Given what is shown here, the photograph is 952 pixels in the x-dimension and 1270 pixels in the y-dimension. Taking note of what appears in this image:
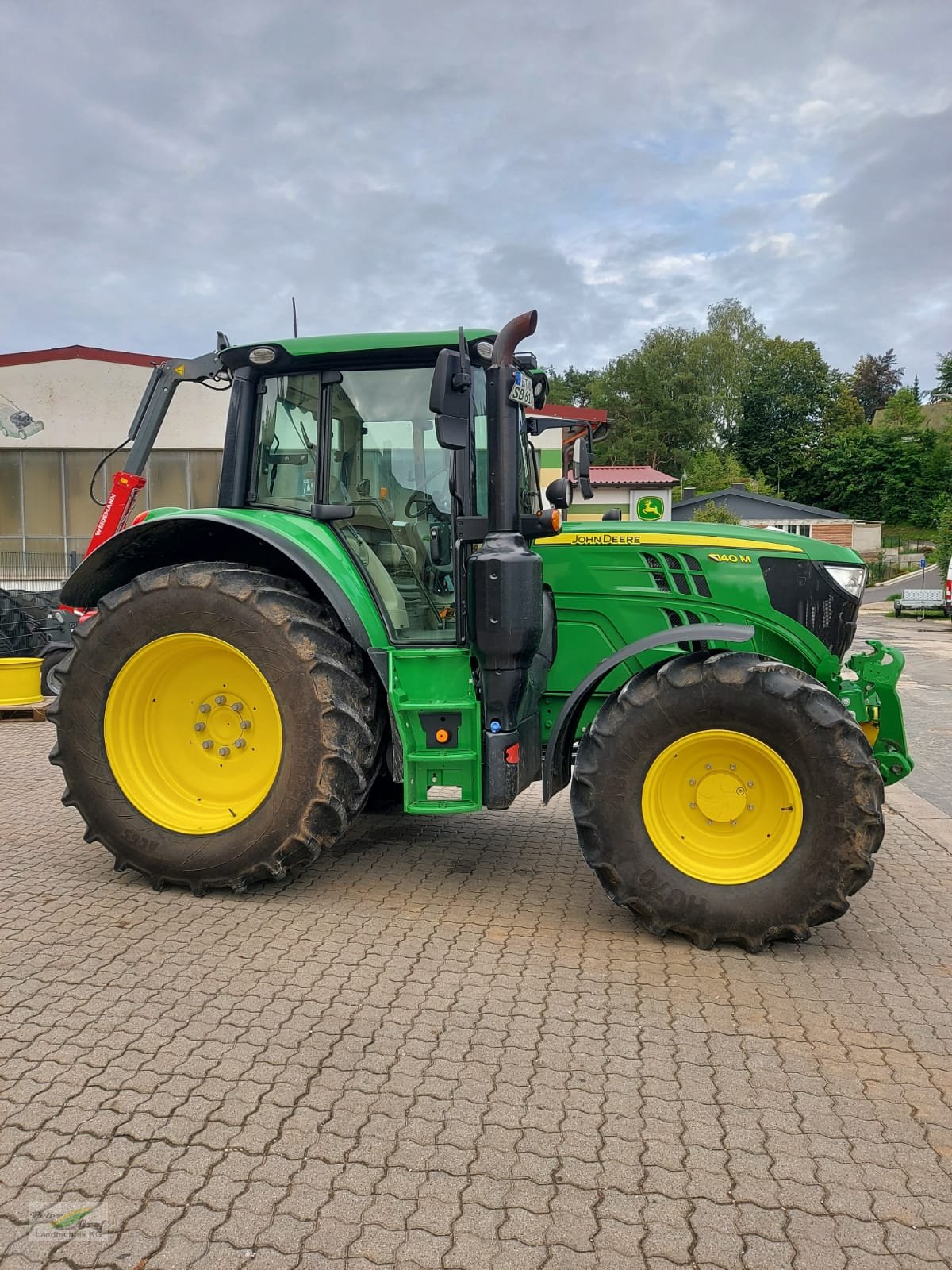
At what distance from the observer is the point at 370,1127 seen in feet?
8.36

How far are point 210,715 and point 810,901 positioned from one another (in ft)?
8.94

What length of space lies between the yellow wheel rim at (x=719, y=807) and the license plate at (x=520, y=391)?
155 cm

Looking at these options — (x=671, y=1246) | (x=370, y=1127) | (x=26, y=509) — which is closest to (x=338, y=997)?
(x=370, y=1127)

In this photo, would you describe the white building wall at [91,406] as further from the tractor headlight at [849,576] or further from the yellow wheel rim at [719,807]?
the yellow wheel rim at [719,807]

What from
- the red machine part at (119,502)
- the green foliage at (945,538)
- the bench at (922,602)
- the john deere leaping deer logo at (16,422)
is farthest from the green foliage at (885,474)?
the red machine part at (119,502)

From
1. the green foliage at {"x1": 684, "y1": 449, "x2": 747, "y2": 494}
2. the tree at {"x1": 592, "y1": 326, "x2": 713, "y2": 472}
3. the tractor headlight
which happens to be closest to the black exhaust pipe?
the tractor headlight

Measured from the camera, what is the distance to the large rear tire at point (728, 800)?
3525 millimetres

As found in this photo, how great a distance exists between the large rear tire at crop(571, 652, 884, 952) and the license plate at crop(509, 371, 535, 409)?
1265 mm

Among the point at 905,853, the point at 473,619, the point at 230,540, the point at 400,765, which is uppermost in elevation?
the point at 230,540

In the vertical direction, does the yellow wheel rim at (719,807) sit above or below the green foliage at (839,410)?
below

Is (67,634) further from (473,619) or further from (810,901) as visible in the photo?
(810,901)

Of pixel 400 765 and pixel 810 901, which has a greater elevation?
pixel 400 765

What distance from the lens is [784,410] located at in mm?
54094

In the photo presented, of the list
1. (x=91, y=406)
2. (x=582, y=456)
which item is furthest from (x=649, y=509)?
(x=91, y=406)
